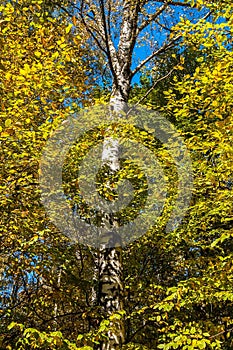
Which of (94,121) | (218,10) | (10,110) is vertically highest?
(218,10)

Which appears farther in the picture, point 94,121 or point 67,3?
point 67,3

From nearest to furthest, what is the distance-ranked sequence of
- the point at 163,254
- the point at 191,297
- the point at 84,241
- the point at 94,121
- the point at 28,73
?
1. the point at 28,73
2. the point at 191,297
3. the point at 94,121
4. the point at 84,241
5. the point at 163,254

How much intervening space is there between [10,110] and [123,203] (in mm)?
2470

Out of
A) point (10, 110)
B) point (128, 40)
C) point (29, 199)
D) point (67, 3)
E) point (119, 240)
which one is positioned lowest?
point (119, 240)

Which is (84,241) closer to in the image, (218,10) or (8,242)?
(8,242)

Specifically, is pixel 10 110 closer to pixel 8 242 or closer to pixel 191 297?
pixel 8 242

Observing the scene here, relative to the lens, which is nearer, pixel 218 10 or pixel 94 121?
pixel 218 10

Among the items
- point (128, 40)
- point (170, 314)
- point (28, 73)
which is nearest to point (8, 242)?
point (28, 73)

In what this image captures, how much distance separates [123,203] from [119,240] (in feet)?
3.97

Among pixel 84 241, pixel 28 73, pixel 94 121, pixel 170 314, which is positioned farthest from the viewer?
pixel 170 314

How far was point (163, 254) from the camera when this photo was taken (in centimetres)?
666

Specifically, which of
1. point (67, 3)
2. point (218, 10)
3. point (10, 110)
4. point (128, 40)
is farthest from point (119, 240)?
point (67, 3)

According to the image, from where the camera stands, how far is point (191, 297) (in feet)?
13.4

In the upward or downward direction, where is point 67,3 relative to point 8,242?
upward
